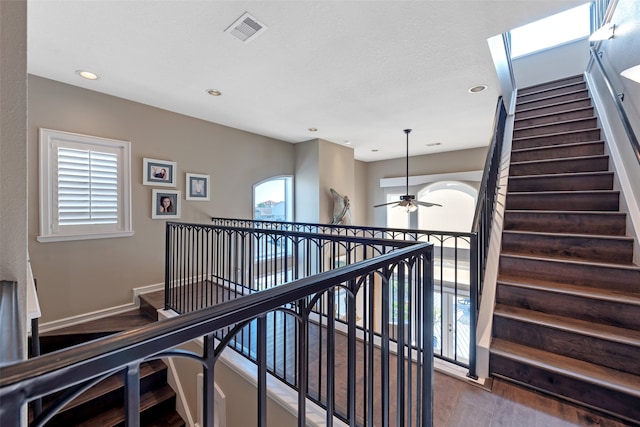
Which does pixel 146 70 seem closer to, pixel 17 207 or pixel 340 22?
pixel 340 22

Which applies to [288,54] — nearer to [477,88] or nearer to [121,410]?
[477,88]

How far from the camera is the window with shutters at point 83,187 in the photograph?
279 centimetres

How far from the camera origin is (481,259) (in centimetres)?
212

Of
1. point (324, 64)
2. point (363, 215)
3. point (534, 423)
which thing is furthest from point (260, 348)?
point (363, 215)

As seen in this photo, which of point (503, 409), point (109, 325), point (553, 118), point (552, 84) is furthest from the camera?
point (552, 84)

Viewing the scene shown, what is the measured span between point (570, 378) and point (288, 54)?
3085 millimetres

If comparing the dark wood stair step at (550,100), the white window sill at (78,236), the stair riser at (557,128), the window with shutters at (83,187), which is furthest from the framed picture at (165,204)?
the dark wood stair step at (550,100)

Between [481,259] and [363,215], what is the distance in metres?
5.62

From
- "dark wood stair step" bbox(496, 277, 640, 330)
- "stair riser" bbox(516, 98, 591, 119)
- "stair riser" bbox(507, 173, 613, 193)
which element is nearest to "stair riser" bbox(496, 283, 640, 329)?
"dark wood stair step" bbox(496, 277, 640, 330)

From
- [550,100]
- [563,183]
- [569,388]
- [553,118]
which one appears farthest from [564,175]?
[550,100]

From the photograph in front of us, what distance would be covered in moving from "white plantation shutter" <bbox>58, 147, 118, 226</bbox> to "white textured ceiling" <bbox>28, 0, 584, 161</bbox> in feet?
2.65

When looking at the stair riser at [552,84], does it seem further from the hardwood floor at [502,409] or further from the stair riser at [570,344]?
the hardwood floor at [502,409]

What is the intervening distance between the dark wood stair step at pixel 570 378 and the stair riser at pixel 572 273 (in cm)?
58

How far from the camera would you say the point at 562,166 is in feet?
9.24
